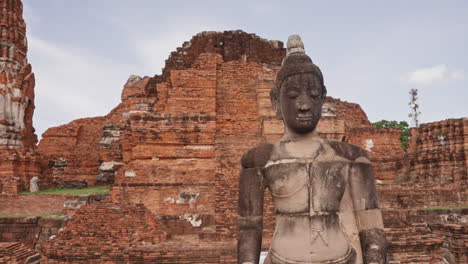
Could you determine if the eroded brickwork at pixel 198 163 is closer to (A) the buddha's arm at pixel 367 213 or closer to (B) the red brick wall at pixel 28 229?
(B) the red brick wall at pixel 28 229

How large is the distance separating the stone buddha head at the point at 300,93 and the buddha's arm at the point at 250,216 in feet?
1.84

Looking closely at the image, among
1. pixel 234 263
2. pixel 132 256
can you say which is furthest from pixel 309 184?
pixel 132 256

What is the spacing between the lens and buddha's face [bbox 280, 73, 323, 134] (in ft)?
11.1

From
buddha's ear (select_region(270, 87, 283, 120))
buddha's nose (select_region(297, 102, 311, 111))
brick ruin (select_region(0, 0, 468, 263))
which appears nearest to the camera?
buddha's nose (select_region(297, 102, 311, 111))

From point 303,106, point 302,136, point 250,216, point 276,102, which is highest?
point 276,102

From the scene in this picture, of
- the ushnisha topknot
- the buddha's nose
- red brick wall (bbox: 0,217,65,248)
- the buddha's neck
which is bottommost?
red brick wall (bbox: 0,217,65,248)

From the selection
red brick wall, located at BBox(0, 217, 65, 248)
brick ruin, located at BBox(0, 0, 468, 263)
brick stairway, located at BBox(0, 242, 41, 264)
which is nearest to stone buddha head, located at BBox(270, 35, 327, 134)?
brick ruin, located at BBox(0, 0, 468, 263)

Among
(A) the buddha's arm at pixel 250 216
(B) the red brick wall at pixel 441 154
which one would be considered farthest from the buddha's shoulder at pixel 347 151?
(B) the red brick wall at pixel 441 154

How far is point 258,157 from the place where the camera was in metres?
3.53

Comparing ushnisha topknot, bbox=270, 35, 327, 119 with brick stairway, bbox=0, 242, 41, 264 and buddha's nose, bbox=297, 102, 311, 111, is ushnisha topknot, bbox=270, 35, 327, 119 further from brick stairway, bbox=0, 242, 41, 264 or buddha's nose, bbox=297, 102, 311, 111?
brick stairway, bbox=0, 242, 41, 264

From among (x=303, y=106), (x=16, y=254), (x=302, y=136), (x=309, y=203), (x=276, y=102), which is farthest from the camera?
(x=16, y=254)

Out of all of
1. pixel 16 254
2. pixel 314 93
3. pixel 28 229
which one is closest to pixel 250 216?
pixel 314 93

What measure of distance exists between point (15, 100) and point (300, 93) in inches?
681

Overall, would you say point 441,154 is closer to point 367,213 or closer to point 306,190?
point 367,213
